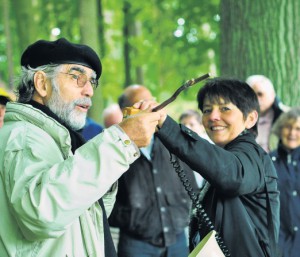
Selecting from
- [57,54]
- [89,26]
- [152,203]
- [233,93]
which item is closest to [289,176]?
[152,203]

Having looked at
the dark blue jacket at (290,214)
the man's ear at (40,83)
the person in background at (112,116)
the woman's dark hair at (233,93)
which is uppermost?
the man's ear at (40,83)

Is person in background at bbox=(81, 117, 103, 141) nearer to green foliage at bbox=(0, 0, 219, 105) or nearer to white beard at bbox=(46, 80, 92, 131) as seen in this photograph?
white beard at bbox=(46, 80, 92, 131)

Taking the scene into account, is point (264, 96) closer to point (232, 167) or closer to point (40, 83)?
point (232, 167)

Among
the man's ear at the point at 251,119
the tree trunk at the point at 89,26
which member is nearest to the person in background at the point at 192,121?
the tree trunk at the point at 89,26

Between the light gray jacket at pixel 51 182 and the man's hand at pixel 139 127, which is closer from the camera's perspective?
the light gray jacket at pixel 51 182

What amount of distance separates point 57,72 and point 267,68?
4561mm

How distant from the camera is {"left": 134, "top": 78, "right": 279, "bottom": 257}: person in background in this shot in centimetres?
357

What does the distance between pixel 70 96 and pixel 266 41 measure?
177 inches

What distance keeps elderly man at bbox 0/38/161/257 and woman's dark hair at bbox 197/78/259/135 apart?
2.74ft

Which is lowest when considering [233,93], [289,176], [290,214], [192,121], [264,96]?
[290,214]

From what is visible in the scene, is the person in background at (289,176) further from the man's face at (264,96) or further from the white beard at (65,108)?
the white beard at (65,108)

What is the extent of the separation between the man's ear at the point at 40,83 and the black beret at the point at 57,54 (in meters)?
0.06

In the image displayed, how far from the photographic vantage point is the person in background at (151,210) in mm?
6285

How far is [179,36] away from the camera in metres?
13.4
